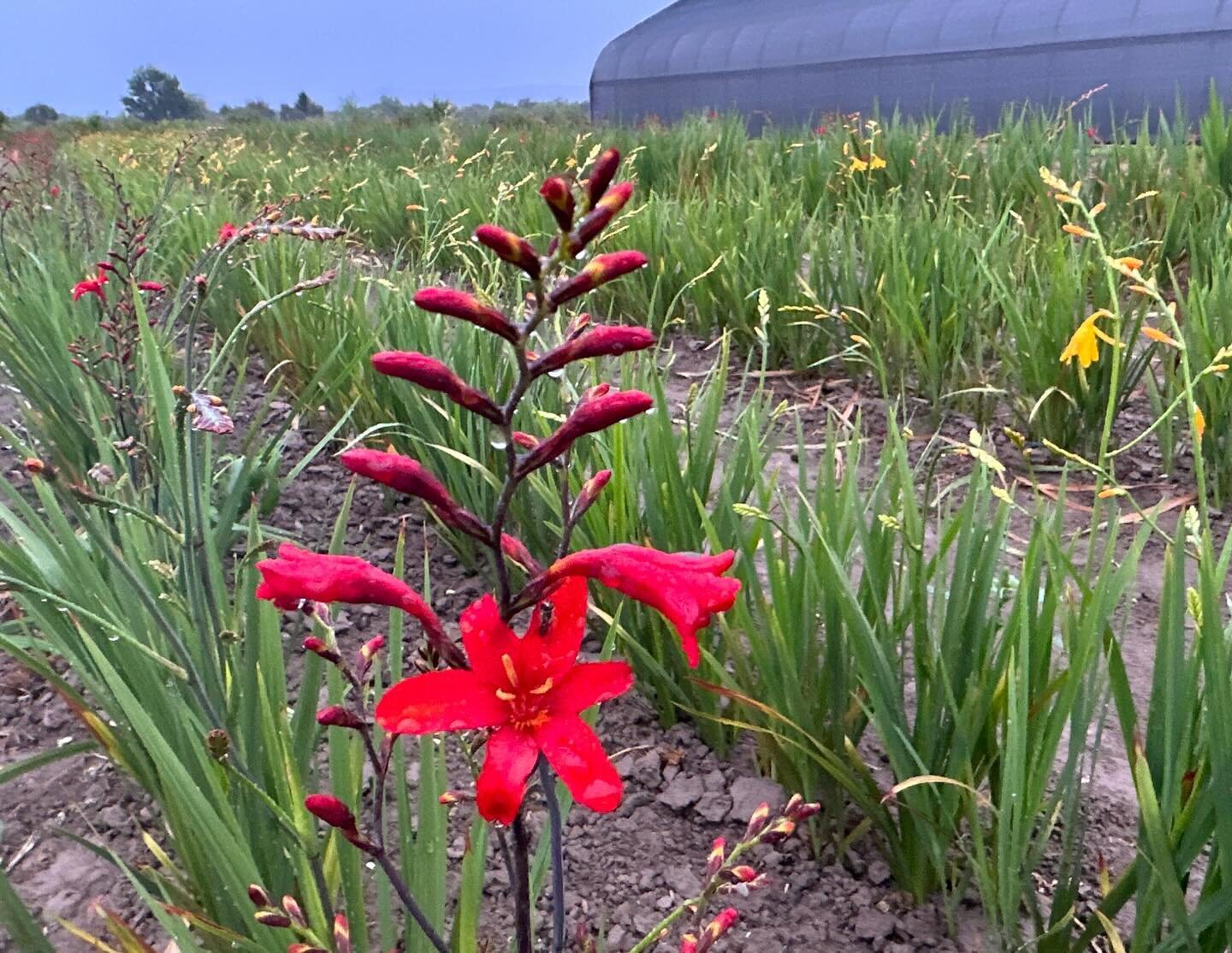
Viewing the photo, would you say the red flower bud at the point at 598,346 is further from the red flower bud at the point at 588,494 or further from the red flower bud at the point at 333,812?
the red flower bud at the point at 333,812

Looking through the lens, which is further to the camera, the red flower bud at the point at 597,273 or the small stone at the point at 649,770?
the small stone at the point at 649,770

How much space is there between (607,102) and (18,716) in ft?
47.5

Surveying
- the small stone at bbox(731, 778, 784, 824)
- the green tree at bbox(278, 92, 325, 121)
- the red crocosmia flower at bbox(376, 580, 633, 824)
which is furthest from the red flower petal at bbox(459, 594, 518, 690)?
the green tree at bbox(278, 92, 325, 121)

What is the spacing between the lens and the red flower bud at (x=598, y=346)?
0.59 meters

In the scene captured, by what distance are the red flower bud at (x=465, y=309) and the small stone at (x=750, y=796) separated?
1042mm

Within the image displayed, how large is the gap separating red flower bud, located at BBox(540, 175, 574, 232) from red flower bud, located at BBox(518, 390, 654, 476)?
0.11 metres

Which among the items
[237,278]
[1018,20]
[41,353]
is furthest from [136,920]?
[1018,20]

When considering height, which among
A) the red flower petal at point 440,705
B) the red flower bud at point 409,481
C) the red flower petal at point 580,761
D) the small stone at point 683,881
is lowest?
the small stone at point 683,881

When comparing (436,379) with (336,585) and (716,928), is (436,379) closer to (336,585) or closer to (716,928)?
(336,585)

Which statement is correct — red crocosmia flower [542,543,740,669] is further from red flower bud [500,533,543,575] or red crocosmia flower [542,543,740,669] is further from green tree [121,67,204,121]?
green tree [121,67,204,121]

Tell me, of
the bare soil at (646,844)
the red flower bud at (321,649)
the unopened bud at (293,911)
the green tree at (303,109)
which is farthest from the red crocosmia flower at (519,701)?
the green tree at (303,109)

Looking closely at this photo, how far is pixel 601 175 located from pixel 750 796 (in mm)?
1097

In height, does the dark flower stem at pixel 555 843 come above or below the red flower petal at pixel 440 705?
below

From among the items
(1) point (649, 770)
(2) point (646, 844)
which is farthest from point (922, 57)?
(2) point (646, 844)
